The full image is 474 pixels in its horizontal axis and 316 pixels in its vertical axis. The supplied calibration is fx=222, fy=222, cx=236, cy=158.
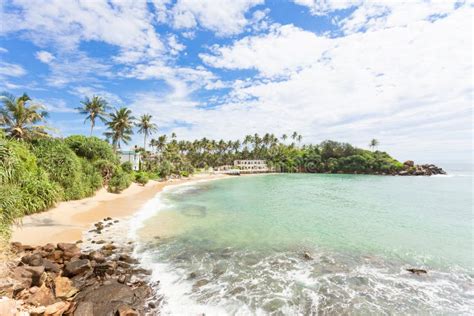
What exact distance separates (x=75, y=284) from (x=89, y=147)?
73.0 feet

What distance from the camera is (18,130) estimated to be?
19.8 metres

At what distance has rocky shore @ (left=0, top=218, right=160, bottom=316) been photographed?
5719 mm

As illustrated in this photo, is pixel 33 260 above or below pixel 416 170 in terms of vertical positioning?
below

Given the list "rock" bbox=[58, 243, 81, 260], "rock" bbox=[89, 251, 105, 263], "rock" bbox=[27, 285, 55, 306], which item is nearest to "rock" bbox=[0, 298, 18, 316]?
A: "rock" bbox=[27, 285, 55, 306]

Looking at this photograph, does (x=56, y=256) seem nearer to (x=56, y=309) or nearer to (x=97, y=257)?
(x=97, y=257)

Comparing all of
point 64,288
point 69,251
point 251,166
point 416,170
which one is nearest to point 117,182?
point 69,251

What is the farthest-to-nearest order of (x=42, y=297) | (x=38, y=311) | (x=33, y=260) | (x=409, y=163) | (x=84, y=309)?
(x=409, y=163) < (x=33, y=260) < (x=42, y=297) < (x=84, y=309) < (x=38, y=311)

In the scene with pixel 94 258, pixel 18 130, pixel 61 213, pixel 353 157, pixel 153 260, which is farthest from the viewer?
pixel 353 157

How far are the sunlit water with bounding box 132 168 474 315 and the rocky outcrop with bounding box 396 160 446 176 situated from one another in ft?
237

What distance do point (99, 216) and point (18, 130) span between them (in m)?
11.8

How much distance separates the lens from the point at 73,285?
738 centimetres

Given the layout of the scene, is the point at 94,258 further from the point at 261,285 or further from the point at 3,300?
the point at 261,285

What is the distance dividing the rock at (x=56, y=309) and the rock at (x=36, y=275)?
160 centimetres

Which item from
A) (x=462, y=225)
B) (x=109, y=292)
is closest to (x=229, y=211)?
(x=109, y=292)
